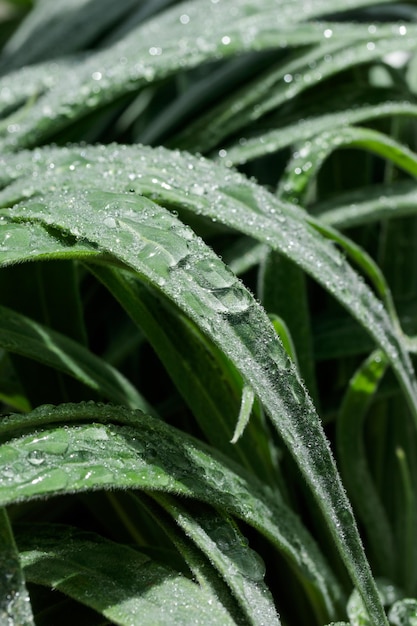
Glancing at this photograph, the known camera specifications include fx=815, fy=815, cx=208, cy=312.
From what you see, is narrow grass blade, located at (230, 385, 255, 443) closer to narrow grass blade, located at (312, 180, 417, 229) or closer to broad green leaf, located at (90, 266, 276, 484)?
broad green leaf, located at (90, 266, 276, 484)

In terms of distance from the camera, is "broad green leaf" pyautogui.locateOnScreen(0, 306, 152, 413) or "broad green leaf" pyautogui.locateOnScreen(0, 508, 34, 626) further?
"broad green leaf" pyautogui.locateOnScreen(0, 306, 152, 413)

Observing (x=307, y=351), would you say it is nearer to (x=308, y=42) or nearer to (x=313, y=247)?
(x=313, y=247)

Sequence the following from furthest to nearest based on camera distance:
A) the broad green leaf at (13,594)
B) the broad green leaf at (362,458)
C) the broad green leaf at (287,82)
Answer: the broad green leaf at (287,82) → the broad green leaf at (362,458) → the broad green leaf at (13,594)

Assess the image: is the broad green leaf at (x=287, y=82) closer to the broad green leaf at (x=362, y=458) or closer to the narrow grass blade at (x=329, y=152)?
the narrow grass blade at (x=329, y=152)

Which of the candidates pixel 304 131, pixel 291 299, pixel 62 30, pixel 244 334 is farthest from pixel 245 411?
pixel 62 30

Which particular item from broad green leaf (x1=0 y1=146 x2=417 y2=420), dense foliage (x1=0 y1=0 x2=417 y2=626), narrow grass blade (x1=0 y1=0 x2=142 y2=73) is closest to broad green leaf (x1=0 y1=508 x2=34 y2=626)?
dense foliage (x1=0 y1=0 x2=417 y2=626)

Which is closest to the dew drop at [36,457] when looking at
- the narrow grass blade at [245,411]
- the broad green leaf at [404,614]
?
the narrow grass blade at [245,411]
